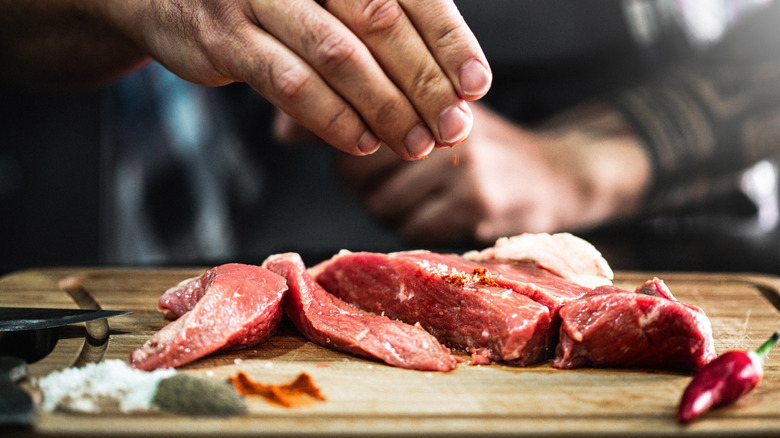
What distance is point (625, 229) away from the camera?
14.2ft

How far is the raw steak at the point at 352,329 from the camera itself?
6.55ft

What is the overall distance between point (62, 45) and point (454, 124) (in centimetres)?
207

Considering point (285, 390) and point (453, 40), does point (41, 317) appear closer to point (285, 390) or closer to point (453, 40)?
point (285, 390)

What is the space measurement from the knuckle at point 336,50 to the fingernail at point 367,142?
10.5 inches

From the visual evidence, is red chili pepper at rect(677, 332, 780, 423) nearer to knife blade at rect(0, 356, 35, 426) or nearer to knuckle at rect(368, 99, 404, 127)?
knuckle at rect(368, 99, 404, 127)

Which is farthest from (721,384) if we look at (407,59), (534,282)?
(407,59)

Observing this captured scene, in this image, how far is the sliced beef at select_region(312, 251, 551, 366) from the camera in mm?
2049

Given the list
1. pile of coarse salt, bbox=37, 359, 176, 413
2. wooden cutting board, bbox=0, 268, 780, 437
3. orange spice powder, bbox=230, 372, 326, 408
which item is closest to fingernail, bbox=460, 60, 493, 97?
wooden cutting board, bbox=0, 268, 780, 437

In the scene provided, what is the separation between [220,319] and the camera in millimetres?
2031

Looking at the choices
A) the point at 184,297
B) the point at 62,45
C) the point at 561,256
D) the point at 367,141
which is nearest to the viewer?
the point at 367,141

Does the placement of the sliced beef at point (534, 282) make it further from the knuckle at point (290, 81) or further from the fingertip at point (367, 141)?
the knuckle at point (290, 81)

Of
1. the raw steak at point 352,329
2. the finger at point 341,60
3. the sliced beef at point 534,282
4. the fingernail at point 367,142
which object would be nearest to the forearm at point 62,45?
the finger at point 341,60

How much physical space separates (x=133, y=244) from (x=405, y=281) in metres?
2.82

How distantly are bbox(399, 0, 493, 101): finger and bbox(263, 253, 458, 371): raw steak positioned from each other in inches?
32.6
